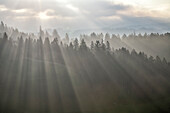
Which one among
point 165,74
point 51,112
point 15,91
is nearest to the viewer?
point 51,112

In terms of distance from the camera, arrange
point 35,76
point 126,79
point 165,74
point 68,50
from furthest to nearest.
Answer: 1. point 165,74
2. point 68,50
3. point 126,79
4. point 35,76

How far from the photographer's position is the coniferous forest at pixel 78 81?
83625 millimetres

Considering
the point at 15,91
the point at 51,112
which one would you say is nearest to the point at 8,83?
the point at 15,91

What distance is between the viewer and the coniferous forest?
8362 centimetres

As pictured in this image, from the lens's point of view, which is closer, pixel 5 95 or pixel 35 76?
pixel 5 95

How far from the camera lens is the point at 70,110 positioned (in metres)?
81.6

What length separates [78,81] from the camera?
97.1m

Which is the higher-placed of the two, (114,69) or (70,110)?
(114,69)

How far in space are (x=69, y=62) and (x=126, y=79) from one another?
90.9 feet

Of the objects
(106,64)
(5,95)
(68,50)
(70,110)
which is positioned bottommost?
(70,110)

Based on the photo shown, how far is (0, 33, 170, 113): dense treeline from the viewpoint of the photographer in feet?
275

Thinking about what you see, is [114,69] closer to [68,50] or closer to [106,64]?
[106,64]

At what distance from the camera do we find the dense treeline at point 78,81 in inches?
3295

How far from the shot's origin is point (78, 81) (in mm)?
97125
